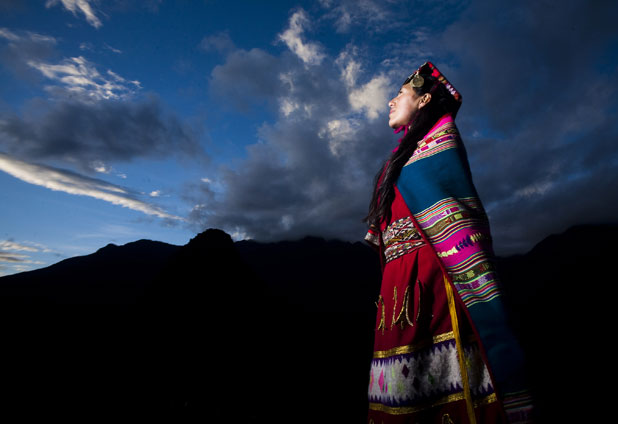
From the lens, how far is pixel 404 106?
2.41m

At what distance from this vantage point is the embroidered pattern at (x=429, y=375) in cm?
154

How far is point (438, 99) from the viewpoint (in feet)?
7.50

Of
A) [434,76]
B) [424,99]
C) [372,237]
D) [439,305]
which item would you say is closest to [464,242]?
[439,305]

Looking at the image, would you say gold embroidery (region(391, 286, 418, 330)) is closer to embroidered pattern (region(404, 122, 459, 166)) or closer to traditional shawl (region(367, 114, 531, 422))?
traditional shawl (region(367, 114, 531, 422))

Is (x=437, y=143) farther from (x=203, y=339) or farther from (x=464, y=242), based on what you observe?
(x=203, y=339)

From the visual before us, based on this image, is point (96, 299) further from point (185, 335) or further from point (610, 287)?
point (610, 287)

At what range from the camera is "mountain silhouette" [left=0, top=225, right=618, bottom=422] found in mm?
26827

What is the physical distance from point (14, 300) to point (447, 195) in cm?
6257

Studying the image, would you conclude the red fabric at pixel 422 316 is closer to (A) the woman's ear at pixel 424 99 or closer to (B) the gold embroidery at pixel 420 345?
(B) the gold embroidery at pixel 420 345

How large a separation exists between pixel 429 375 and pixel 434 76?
7.51ft

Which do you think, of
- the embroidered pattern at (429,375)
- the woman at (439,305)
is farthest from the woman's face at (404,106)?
the embroidered pattern at (429,375)

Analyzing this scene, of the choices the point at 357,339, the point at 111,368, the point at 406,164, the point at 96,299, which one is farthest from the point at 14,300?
the point at 406,164

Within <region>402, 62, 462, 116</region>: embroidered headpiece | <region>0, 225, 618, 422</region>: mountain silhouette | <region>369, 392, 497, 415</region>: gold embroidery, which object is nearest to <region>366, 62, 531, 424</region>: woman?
<region>369, 392, 497, 415</region>: gold embroidery

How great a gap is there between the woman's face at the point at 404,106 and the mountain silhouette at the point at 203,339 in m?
1.57
